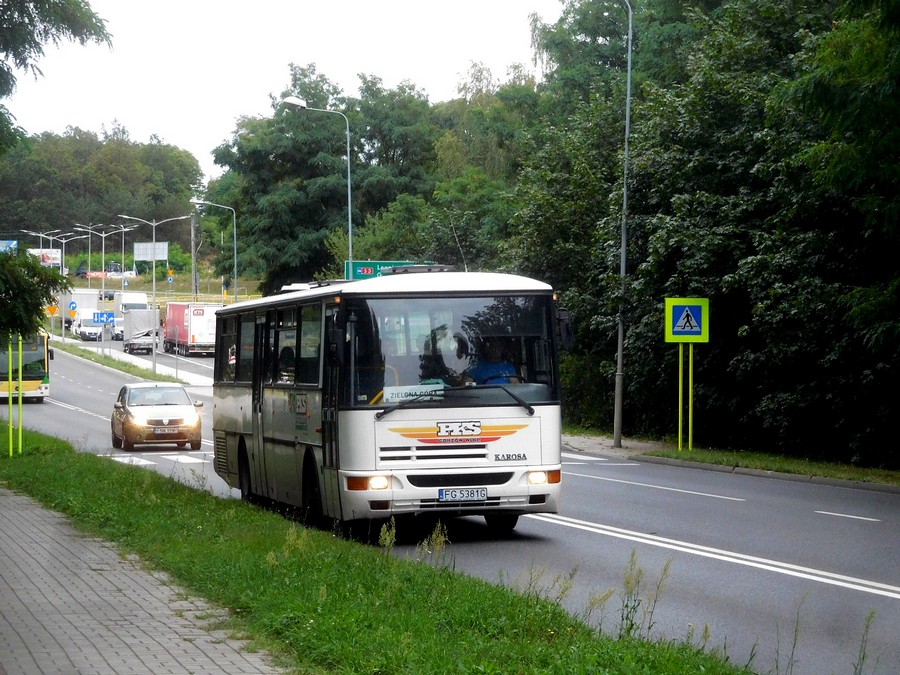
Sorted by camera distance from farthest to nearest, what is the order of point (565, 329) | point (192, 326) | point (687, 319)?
1. point (192, 326)
2. point (687, 319)
3. point (565, 329)

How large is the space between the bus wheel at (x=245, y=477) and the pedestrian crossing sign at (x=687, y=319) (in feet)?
41.6

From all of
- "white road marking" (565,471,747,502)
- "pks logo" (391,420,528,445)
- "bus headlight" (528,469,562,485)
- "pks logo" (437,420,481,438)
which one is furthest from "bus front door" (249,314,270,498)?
"white road marking" (565,471,747,502)

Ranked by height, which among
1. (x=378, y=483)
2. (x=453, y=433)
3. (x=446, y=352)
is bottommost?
(x=378, y=483)

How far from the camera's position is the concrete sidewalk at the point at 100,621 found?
7.37 m

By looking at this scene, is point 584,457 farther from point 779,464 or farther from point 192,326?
point 192,326

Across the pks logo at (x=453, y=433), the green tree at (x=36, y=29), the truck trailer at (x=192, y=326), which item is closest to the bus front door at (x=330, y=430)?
the pks logo at (x=453, y=433)

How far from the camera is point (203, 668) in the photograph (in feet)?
23.8

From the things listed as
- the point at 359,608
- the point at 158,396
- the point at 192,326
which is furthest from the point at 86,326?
the point at 359,608

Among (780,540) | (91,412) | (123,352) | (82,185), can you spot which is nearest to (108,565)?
(780,540)

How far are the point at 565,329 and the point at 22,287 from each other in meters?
11.5

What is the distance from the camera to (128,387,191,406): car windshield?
35.4 meters

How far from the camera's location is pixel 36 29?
19609 mm

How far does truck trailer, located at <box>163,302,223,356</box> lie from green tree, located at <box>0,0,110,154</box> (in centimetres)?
6554

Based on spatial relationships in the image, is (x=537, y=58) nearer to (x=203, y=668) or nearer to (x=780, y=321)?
(x=780, y=321)
